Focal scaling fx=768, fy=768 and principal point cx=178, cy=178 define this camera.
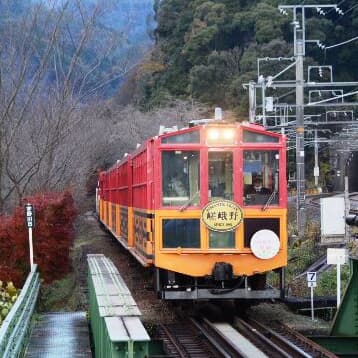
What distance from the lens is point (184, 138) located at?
11281 millimetres

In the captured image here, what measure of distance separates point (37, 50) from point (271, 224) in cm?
686

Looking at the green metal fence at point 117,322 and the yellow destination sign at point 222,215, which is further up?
the yellow destination sign at point 222,215

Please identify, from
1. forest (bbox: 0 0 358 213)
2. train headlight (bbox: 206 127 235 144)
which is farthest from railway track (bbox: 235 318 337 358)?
forest (bbox: 0 0 358 213)

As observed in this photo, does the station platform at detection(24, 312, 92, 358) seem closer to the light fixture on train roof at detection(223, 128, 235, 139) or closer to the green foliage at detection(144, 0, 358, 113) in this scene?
the light fixture on train roof at detection(223, 128, 235, 139)

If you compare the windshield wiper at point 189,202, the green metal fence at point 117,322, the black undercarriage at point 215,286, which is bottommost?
the black undercarriage at point 215,286

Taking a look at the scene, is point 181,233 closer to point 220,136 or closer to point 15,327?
point 220,136

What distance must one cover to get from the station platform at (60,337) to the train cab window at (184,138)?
2937 mm

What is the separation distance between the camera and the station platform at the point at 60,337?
8.97 metres

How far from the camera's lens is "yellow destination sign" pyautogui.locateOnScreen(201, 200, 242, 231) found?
10945 mm

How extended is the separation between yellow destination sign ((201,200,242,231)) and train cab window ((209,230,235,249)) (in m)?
0.10

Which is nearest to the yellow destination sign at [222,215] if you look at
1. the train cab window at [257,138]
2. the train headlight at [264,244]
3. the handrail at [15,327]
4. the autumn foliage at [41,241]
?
the train headlight at [264,244]

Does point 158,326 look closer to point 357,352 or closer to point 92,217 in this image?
point 357,352

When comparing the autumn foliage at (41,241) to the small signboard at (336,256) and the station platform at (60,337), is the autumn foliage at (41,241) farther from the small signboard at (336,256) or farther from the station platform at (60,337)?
the small signboard at (336,256)

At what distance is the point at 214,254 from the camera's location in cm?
1102
